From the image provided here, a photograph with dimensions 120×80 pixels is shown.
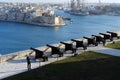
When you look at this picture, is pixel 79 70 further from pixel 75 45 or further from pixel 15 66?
pixel 75 45

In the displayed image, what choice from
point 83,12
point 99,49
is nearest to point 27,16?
point 83,12

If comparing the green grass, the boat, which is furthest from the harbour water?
the boat

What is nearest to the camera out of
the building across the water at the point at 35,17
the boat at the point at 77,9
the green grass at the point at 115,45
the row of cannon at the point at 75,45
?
the row of cannon at the point at 75,45

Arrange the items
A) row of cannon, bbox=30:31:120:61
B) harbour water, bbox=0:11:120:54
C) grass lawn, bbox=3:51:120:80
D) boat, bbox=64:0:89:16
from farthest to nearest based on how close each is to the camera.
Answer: boat, bbox=64:0:89:16 < harbour water, bbox=0:11:120:54 < row of cannon, bbox=30:31:120:61 < grass lawn, bbox=3:51:120:80

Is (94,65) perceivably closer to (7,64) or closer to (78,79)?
(78,79)

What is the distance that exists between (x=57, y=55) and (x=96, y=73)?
7.52 feet

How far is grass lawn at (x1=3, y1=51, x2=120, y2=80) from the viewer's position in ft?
25.4

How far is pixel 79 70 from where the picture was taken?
8430 millimetres

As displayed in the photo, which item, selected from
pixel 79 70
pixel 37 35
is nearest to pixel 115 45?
pixel 79 70

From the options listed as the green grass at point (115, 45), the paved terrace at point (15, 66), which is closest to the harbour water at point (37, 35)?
the green grass at point (115, 45)

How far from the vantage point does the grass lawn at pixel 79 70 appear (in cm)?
775

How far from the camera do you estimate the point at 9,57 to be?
9.52 metres

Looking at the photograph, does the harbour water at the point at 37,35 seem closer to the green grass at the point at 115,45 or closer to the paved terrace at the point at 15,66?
the green grass at the point at 115,45

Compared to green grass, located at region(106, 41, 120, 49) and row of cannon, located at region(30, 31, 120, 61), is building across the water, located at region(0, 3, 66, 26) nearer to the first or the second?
row of cannon, located at region(30, 31, 120, 61)
